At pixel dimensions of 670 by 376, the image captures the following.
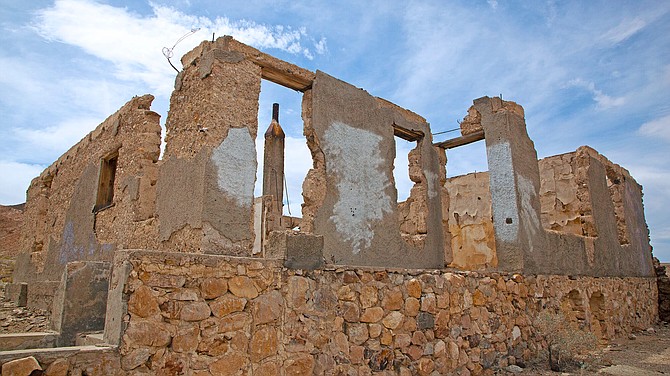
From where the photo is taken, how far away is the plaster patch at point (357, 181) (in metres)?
7.35

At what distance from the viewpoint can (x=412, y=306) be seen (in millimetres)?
4863

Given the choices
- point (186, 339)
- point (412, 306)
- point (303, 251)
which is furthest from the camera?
point (412, 306)

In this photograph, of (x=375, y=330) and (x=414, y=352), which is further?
(x=414, y=352)

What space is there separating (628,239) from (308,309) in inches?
443

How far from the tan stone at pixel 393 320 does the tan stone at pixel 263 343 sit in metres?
1.32

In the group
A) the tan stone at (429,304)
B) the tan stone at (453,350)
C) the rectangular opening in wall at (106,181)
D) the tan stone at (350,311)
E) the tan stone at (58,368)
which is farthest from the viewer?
the rectangular opening in wall at (106,181)

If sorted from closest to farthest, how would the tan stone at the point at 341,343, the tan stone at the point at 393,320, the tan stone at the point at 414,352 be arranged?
the tan stone at the point at 341,343 < the tan stone at the point at 393,320 < the tan stone at the point at 414,352

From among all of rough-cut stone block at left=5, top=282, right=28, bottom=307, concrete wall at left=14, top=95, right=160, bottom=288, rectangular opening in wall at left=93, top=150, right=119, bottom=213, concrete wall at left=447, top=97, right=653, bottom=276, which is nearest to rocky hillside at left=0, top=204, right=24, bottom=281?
concrete wall at left=14, top=95, right=160, bottom=288

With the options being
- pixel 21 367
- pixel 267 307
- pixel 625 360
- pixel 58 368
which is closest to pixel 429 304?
pixel 267 307

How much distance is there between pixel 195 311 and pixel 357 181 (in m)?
4.72

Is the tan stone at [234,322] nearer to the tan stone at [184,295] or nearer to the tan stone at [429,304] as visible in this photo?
the tan stone at [184,295]

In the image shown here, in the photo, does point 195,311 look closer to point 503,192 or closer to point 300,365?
point 300,365

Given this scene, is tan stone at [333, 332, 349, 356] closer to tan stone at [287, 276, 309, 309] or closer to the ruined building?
the ruined building

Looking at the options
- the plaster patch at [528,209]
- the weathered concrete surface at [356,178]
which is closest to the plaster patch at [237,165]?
the weathered concrete surface at [356,178]
